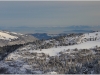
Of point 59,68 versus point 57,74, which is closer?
point 57,74

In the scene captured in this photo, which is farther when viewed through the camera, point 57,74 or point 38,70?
point 38,70


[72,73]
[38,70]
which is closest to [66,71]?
[72,73]

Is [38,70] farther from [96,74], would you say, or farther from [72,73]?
[96,74]

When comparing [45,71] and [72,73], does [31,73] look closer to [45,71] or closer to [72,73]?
[45,71]

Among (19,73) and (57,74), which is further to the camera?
(19,73)

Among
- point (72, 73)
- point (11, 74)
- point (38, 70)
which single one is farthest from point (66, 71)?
point (11, 74)

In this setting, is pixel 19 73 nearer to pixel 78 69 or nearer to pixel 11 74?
pixel 11 74

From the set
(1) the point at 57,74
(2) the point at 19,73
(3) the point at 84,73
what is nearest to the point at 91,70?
(3) the point at 84,73
